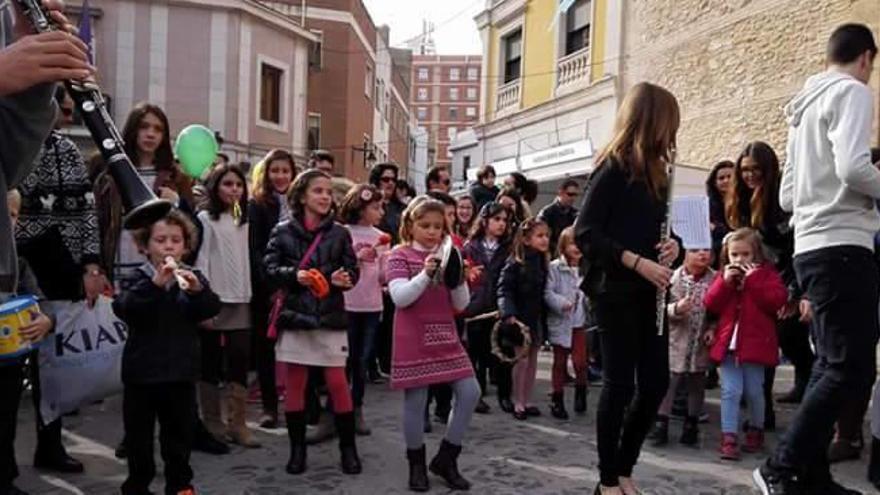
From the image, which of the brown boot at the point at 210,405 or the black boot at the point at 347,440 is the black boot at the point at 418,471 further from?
the brown boot at the point at 210,405

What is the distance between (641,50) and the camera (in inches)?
602

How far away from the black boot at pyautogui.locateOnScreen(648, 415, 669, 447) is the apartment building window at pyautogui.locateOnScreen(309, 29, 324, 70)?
24030 mm

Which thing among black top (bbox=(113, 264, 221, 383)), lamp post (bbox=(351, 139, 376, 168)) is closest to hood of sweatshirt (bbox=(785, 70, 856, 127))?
black top (bbox=(113, 264, 221, 383))

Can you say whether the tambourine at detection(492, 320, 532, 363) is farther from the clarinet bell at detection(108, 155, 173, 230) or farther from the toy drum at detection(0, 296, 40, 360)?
the clarinet bell at detection(108, 155, 173, 230)

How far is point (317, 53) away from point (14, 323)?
28.5 m

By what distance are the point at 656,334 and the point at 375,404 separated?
9.68ft

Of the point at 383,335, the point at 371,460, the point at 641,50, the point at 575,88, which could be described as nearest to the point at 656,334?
the point at 371,460

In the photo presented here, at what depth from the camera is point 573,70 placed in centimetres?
1723

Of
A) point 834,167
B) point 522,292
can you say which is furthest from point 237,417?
point 834,167

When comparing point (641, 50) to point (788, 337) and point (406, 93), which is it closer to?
point (788, 337)

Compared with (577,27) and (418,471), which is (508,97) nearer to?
(577,27)

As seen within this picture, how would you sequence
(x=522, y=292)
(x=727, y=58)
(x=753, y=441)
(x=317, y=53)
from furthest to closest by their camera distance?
(x=317, y=53), (x=727, y=58), (x=522, y=292), (x=753, y=441)

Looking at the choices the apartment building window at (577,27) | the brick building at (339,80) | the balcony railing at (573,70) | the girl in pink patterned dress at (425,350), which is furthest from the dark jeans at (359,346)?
the brick building at (339,80)

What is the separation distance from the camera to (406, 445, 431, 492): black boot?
404cm
